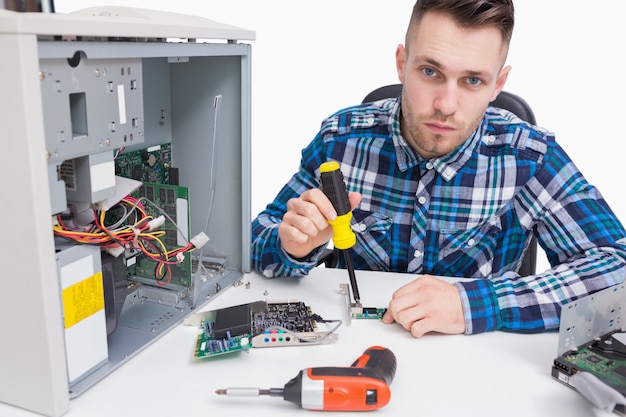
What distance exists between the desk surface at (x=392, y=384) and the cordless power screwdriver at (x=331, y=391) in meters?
0.02

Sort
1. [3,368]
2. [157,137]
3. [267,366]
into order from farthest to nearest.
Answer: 1. [157,137]
2. [267,366]
3. [3,368]

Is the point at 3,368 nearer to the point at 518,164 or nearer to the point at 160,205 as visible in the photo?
the point at 160,205

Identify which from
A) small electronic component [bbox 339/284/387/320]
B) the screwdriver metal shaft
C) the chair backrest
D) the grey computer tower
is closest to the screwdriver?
small electronic component [bbox 339/284/387/320]

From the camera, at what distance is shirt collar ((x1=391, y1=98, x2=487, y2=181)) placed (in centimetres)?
144

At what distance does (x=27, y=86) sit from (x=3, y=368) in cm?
44

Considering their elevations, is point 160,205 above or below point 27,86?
below

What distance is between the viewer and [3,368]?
891 millimetres

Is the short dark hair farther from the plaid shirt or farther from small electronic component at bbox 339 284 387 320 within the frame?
small electronic component at bbox 339 284 387 320

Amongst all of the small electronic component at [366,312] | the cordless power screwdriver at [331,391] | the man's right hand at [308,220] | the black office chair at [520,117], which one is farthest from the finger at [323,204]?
the black office chair at [520,117]

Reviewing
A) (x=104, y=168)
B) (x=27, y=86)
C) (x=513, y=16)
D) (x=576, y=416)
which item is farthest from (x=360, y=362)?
(x=513, y=16)

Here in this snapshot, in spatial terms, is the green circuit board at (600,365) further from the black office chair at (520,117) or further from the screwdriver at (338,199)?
the black office chair at (520,117)

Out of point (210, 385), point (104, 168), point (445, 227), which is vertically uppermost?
point (104, 168)

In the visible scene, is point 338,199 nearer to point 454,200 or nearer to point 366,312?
point 366,312

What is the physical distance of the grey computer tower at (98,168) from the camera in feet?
2.56
